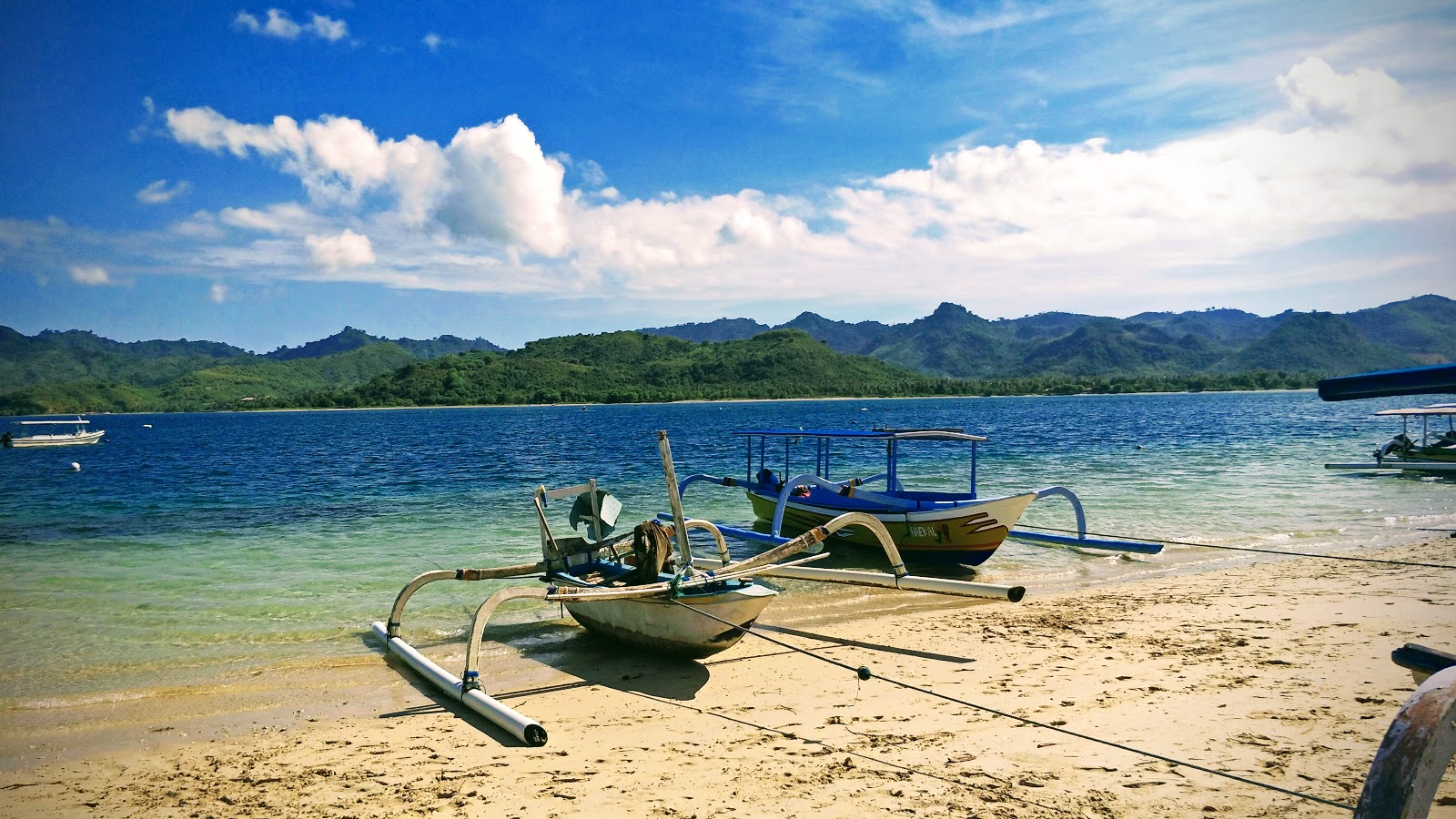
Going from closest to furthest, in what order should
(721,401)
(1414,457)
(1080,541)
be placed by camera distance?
1. (1080,541)
2. (1414,457)
3. (721,401)

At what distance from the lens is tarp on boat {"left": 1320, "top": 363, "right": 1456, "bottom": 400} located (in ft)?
7.77

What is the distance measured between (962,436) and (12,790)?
1234 cm

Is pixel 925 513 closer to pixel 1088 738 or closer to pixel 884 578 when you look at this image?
pixel 884 578

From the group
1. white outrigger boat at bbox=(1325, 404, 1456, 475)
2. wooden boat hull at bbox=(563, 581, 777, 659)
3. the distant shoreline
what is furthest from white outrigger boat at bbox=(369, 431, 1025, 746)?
the distant shoreline

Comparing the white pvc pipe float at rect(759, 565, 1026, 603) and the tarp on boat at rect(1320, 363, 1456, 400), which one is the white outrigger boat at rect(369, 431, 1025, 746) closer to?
the white pvc pipe float at rect(759, 565, 1026, 603)

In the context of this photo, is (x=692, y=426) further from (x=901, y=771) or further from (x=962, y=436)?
(x=901, y=771)

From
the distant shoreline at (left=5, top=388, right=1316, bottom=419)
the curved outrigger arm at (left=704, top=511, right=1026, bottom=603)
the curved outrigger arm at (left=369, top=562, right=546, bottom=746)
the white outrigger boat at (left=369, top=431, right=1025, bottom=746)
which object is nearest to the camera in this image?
the curved outrigger arm at (left=369, top=562, right=546, bottom=746)

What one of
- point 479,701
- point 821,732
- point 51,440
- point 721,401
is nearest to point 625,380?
point 721,401

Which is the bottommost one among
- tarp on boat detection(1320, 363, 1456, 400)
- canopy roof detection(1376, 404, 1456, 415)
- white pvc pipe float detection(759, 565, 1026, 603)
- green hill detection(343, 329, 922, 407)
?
white pvc pipe float detection(759, 565, 1026, 603)

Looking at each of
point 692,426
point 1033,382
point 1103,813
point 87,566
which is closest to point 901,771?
point 1103,813

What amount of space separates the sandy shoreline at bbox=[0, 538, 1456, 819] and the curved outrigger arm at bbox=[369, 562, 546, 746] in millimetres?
168

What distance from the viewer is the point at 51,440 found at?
222 feet

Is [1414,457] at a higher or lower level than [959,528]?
higher

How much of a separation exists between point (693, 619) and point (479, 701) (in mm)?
2087
